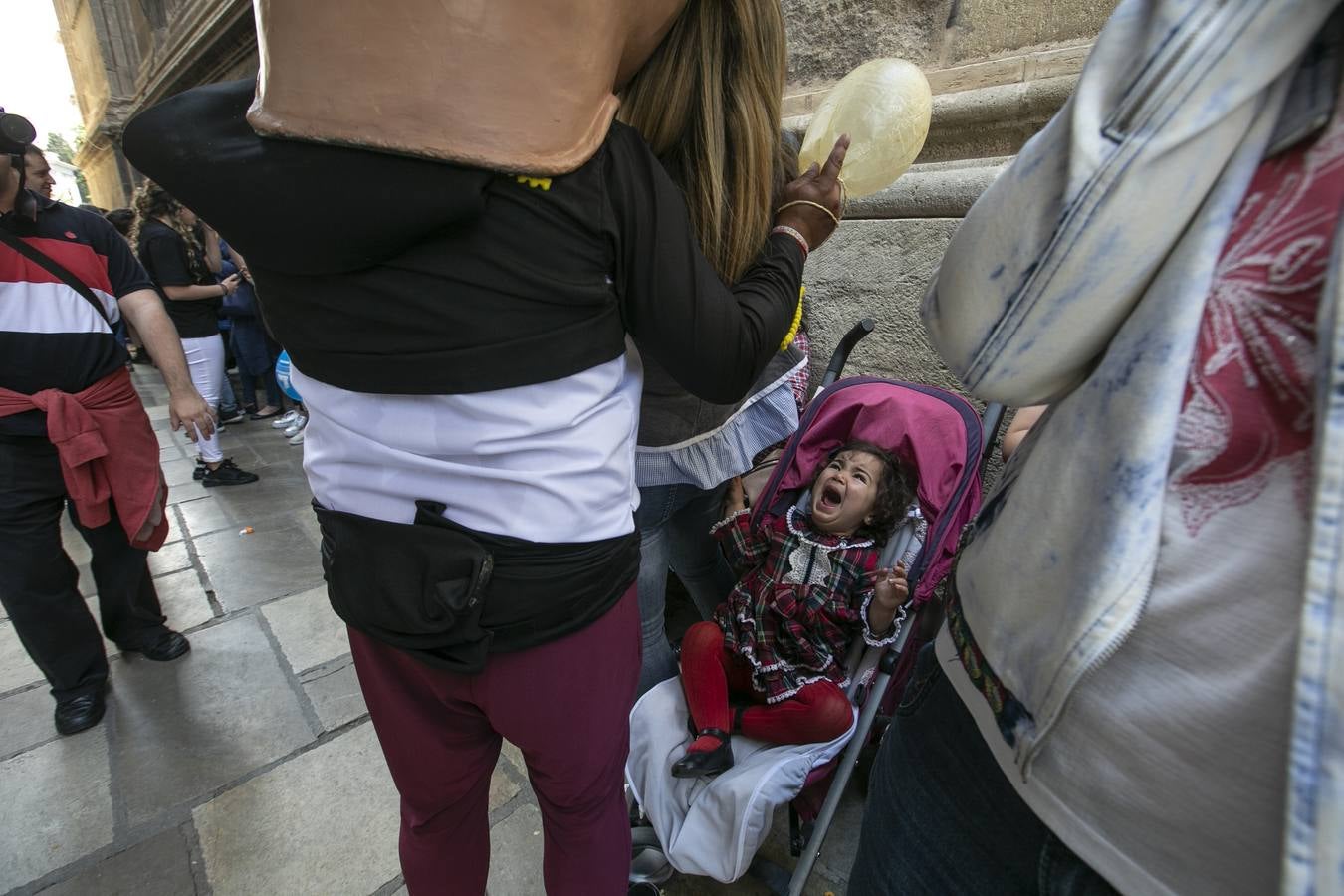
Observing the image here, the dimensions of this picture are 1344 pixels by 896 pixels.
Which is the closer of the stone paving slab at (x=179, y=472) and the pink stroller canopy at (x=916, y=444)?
the pink stroller canopy at (x=916, y=444)

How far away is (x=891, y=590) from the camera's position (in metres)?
1.68

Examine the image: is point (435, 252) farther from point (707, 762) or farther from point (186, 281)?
point (186, 281)

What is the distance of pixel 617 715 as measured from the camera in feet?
3.76

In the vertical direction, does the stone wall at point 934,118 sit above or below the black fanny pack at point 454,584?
above

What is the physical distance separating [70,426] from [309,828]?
1496mm

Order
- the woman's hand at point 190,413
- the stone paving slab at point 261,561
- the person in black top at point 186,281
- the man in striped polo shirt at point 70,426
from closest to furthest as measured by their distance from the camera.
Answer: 1. the man in striped polo shirt at point 70,426
2. the woman's hand at point 190,413
3. the stone paving slab at point 261,561
4. the person in black top at point 186,281

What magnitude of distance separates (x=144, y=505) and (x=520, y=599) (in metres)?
2.21

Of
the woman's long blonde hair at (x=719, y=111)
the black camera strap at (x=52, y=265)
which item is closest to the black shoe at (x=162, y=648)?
the black camera strap at (x=52, y=265)

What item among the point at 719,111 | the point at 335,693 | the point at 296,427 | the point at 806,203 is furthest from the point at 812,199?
the point at 296,427

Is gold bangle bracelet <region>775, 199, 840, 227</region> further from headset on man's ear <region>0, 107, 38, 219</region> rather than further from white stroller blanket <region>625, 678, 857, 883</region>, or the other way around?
headset on man's ear <region>0, 107, 38, 219</region>

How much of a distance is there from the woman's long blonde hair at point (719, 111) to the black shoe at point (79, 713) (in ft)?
9.11

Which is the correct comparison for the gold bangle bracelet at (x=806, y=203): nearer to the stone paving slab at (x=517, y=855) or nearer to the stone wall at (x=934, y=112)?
the stone wall at (x=934, y=112)

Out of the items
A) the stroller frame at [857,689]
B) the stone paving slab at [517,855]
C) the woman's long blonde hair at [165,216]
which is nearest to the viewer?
the stroller frame at [857,689]

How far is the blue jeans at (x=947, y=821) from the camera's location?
0.63 meters
